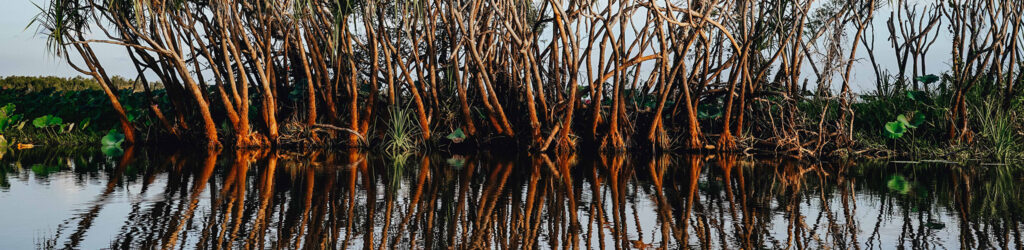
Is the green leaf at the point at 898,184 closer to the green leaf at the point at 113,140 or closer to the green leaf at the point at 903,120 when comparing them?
the green leaf at the point at 903,120

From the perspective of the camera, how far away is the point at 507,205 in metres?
5.50

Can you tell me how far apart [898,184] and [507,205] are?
3379 mm

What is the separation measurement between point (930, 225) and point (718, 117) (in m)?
6.70

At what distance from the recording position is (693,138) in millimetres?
10859

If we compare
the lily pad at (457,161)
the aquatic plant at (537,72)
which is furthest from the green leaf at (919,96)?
the lily pad at (457,161)

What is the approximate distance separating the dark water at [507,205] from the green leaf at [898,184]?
0.03 m

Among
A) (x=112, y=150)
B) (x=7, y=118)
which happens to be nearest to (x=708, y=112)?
(x=112, y=150)

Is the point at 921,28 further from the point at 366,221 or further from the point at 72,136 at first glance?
the point at 72,136

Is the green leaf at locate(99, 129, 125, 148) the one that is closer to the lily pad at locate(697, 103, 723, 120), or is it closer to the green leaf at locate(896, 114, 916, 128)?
the lily pad at locate(697, 103, 723, 120)

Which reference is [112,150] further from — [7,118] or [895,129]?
[895,129]

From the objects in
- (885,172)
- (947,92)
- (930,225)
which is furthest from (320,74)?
(930,225)

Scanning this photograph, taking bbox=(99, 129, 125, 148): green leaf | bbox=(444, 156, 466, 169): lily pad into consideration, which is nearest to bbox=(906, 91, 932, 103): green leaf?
bbox=(444, 156, 466, 169): lily pad

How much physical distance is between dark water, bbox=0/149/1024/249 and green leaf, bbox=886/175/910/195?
28mm

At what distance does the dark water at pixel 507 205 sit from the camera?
420 centimetres
